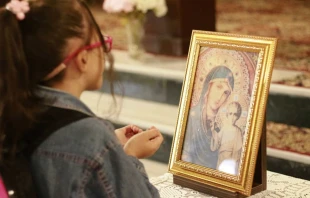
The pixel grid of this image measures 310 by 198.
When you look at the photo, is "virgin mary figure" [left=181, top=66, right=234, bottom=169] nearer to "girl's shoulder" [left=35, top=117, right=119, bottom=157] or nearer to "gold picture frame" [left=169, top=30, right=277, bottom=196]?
"gold picture frame" [left=169, top=30, right=277, bottom=196]

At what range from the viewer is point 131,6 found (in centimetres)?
282

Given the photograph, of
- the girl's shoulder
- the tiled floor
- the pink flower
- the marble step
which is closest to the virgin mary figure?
the girl's shoulder

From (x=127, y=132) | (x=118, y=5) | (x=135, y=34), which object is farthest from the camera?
(x=135, y=34)

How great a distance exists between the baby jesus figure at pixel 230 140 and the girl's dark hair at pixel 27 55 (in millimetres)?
548

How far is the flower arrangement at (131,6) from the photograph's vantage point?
9.16 feet

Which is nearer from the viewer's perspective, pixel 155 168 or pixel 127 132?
pixel 127 132

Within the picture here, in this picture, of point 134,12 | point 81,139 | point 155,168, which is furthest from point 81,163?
point 134,12

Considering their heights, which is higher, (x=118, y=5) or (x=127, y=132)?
(x=118, y=5)

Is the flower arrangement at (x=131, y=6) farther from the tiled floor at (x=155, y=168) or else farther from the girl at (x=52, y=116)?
the girl at (x=52, y=116)

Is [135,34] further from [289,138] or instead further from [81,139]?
[81,139]

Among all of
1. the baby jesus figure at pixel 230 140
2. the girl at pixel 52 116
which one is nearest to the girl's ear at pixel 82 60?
the girl at pixel 52 116

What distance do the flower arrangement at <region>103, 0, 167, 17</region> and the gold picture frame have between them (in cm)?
125

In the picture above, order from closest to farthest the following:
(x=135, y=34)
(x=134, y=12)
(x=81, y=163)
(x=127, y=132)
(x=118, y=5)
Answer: (x=81, y=163), (x=127, y=132), (x=118, y=5), (x=134, y=12), (x=135, y=34)

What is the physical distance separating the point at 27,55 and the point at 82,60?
0.10 m
